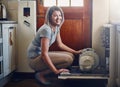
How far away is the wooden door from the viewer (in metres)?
3.39

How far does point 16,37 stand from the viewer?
3.35m

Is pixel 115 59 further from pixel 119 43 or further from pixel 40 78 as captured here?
pixel 40 78

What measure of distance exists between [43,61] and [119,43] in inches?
44.1

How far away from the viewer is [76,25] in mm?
3406

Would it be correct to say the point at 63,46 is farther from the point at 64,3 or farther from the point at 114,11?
the point at 114,11

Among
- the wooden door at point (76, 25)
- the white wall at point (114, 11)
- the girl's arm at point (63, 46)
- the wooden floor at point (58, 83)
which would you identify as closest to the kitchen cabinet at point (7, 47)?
the wooden floor at point (58, 83)

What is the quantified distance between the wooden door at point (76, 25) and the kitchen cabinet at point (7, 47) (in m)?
0.51

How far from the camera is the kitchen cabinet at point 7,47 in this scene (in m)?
2.81

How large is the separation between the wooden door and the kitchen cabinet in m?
0.51

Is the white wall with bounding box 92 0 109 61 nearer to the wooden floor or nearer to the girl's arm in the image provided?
the girl's arm

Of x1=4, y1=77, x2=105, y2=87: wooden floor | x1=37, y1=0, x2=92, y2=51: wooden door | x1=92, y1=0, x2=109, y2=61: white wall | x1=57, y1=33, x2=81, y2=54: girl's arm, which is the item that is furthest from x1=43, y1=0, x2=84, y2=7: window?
x1=4, y1=77, x2=105, y2=87: wooden floor

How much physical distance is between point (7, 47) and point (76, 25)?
1.03m

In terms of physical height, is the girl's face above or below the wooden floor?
above

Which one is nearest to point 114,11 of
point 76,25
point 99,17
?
point 99,17
